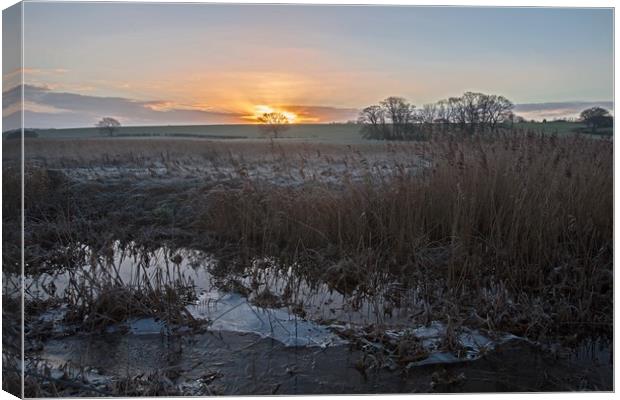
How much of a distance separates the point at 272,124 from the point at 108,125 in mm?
822

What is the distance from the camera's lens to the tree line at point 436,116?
12.1ft

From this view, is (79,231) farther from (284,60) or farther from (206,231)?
(284,60)

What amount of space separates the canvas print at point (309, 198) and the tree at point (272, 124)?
11mm

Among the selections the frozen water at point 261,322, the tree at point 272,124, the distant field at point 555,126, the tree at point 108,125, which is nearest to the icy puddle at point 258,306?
the frozen water at point 261,322

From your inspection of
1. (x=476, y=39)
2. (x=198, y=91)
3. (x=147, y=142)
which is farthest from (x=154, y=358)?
(x=476, y=39)

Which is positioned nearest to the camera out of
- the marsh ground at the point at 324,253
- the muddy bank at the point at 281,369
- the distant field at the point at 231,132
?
the muddy bank at the point at 281,369

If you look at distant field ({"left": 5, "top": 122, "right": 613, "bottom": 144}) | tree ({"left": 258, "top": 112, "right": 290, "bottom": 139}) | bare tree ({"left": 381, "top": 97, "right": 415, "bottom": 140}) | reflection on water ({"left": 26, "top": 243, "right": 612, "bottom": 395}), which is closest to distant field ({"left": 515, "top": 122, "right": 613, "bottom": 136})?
distant field ({"left": 5, "top": 122, "right": 613, "bottom": 144})

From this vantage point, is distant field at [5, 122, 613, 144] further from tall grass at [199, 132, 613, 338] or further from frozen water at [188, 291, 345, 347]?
frozen water at [188, 291, 345, 347]

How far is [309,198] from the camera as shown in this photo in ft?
12.3

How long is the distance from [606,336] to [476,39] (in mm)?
1648

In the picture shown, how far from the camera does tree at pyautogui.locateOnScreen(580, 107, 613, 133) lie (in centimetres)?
369

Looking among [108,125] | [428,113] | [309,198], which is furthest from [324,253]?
[108,125]

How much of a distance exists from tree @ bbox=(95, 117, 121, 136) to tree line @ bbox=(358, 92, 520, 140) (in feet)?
4.06

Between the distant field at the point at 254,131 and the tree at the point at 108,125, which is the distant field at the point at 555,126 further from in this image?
the tree at the point at 108,125
